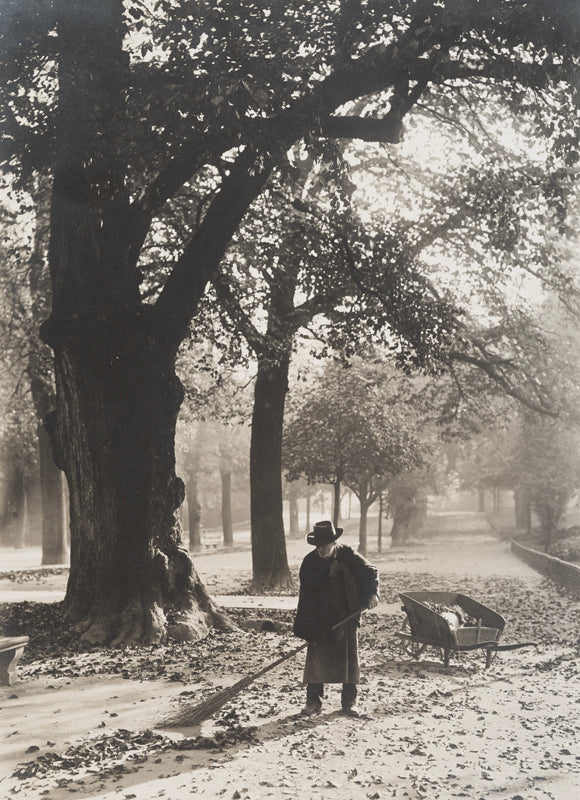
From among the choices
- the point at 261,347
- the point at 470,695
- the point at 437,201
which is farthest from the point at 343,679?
the point at 437,201

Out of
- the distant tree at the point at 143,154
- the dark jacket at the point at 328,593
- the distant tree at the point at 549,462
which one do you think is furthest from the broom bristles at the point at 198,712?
the distant tree at the point at 549,462

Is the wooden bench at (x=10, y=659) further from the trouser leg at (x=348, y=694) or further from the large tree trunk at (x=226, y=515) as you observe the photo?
the large tree trunk at (x=226, y=515)

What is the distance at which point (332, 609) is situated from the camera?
7.93 metres

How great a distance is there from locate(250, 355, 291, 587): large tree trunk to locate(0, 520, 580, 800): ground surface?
6.00 m

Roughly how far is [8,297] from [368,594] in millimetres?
14046

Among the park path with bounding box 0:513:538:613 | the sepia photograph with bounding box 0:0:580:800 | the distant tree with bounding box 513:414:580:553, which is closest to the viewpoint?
the sepia photograph with bounding box 0:0:580:800

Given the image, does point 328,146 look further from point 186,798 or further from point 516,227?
point 186,798

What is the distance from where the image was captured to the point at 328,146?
10.5 metres

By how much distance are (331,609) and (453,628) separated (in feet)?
10.6

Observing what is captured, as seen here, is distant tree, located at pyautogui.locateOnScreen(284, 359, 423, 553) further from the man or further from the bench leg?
the bench leg

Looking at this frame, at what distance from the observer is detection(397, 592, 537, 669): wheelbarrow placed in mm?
10352

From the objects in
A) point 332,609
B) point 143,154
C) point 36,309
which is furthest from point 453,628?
point 36,309

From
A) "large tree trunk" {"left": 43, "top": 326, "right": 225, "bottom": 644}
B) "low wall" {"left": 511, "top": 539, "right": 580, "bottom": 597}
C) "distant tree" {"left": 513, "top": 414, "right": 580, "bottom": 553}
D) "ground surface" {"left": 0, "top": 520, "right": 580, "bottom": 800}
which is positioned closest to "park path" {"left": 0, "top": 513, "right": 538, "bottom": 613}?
"low wall" {"left": 511, "top": 539, "right": 580, "bottom": 597}

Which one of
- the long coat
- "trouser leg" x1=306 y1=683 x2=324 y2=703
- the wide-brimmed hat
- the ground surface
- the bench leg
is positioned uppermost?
the wide-brimmed hat
